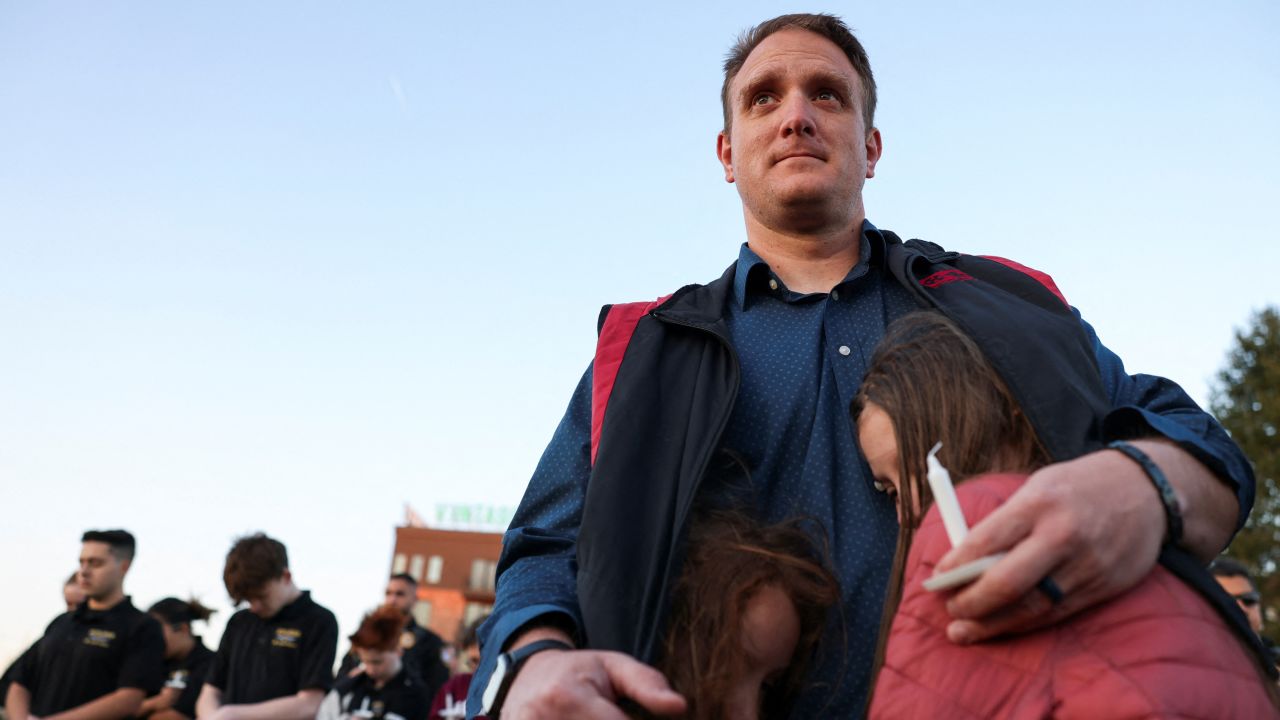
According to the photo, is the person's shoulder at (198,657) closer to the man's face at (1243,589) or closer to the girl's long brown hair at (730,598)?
the man's face at (1243,589)

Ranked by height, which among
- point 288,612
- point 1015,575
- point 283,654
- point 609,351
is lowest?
point 283,654

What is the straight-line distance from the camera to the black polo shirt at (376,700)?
22.2 ft

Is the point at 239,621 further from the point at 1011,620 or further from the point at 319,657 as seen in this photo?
the point at 1011,620

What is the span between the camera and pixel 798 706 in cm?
191

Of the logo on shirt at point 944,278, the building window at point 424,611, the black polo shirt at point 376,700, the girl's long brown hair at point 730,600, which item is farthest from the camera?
the building window at point 424,611

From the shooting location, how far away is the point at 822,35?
2680 millimetres

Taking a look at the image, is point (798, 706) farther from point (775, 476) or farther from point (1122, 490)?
point (1122, 490)

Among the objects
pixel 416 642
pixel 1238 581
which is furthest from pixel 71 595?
pixel 1238 581

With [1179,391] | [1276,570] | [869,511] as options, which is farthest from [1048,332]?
[1276,570]

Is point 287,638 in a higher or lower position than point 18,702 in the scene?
higher

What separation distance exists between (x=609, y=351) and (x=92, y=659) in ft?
23.1

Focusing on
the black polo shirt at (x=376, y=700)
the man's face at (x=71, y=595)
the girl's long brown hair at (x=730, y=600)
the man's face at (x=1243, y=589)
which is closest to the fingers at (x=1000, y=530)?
the girl's long brown hair at (x=730, y=600)

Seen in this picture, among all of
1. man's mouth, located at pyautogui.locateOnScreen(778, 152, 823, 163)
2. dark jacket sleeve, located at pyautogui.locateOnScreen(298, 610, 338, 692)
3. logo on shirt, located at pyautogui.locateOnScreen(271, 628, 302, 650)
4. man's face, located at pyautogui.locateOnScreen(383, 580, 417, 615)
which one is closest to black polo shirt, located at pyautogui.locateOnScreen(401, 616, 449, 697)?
man's face, located at pyautogui.locateOnScreen(383, 580, 417, 615)

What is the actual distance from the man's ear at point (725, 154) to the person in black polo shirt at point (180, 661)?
7.24m
